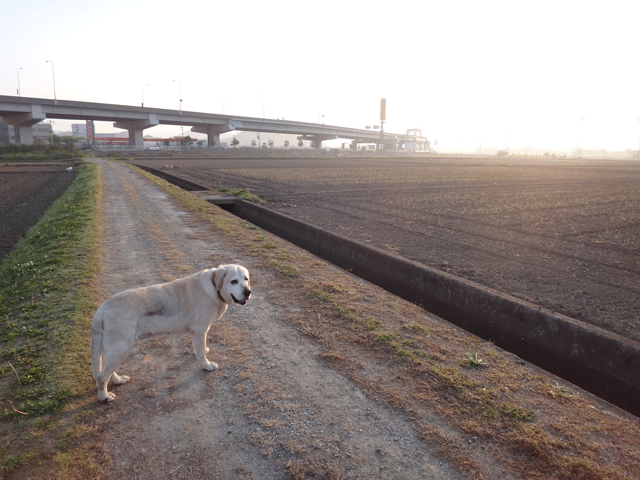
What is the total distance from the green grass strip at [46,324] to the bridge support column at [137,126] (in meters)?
81.5

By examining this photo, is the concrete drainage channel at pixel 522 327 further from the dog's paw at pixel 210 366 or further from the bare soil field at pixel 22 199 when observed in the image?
the bare soil field at pixel 22 199

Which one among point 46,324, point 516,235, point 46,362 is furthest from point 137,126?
point 46,362

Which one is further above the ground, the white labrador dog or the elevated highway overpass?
the elevated highway overpass

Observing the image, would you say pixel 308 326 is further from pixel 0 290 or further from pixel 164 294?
pixel 0 290

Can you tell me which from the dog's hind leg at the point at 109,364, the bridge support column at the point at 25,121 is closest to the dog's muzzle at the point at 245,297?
the dog's hind leg at the point at 109,364

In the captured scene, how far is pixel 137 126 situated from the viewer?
8531cm

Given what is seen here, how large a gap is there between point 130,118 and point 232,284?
87.3 meters

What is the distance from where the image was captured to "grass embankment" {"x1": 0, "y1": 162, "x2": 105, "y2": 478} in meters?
3.32

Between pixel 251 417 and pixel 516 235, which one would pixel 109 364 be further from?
pixel 516 235

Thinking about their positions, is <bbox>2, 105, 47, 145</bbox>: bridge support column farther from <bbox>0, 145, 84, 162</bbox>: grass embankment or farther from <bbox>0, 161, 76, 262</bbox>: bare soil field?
<bbox>0, 161, 76, 262</bbox>: bare soil field

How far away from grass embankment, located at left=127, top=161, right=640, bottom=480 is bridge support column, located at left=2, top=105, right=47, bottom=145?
77525 millimetres

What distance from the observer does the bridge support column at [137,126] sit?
274 feet

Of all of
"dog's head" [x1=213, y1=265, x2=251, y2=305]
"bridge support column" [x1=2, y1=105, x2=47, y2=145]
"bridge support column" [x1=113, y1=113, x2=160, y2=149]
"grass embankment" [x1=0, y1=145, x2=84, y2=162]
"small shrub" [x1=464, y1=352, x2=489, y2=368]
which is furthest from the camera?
"bridge support column" [x1=113, y1=113, x2=160, y2=149]

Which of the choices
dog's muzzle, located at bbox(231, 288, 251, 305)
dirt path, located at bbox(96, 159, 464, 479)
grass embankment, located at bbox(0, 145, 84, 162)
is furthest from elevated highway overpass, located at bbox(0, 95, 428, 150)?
dog's muzzle, located at bbox(231, 288, 251, 305)
